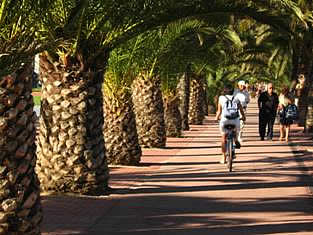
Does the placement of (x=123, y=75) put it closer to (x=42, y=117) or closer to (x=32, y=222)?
(x=42, y=117)

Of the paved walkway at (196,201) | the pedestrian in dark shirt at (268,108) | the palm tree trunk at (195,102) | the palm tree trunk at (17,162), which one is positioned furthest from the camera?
the palm tree trunk at (195,102)

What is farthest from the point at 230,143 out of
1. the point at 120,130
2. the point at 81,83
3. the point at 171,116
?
the point at 171,116

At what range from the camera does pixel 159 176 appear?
12641mm

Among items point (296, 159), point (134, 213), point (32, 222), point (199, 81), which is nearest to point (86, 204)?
point (134, 213)

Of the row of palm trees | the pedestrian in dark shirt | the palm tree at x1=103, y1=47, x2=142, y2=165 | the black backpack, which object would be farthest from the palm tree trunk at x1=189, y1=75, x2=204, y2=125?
the palm tree at x1=103, y1=47, x2=142, y2=165

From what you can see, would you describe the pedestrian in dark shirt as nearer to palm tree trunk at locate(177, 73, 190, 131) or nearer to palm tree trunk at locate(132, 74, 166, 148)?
palm tree trunk at locate(132, 74, 166, 148)

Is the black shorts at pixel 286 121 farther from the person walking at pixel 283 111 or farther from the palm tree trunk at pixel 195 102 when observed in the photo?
the palm tree trunk at pixel 195 102

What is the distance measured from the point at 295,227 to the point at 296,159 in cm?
813

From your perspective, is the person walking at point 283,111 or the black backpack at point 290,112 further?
the person walking at point 283,111

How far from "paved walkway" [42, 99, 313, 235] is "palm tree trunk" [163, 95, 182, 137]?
7.35 metres

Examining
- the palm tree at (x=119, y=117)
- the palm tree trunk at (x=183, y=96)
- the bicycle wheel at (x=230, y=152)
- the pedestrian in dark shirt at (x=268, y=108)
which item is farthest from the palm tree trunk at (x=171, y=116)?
the bicycle wheel at (x=230, y=152)

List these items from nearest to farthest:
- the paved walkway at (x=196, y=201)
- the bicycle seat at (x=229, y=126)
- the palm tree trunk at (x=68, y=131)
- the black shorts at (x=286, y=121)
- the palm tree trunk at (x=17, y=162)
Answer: the palm tree trunk at (x=17, y=162) < the paved walkway at (x=196, y=201) < the palm tree trunk at (x=68, y=131) < the bicycle seat at (x=229, y=126) < the black shorts at (x=286, y=121)

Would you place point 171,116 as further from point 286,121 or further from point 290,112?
point 290,112

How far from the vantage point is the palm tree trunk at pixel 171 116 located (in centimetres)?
2328
